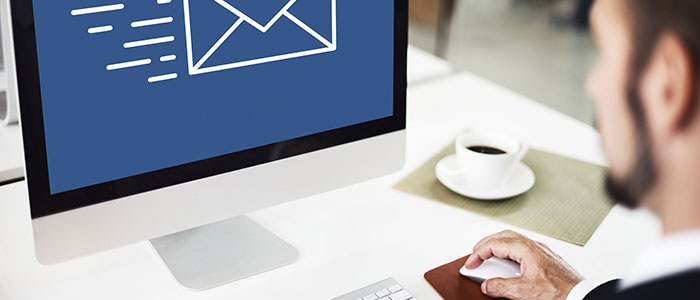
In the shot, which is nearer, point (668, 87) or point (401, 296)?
point (668, 87)

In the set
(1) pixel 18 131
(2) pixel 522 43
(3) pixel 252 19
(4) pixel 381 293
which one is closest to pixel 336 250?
(4) pixel 381 293

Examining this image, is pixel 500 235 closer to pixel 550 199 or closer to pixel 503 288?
pixel 503 288

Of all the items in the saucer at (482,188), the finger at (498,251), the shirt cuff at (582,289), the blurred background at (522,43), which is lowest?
the blurred background at (522,43)

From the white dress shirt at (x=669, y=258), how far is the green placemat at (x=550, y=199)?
552 mm

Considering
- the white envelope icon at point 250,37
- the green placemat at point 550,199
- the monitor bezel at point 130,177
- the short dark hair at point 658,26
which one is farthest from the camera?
the green placemat at point 550,199

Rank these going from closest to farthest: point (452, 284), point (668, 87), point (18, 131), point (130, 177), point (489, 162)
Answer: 1. point (668, 87)
2. point (130, 177)
3. point (452, 284)
4. point (489, 162)
5. point (18, 131)

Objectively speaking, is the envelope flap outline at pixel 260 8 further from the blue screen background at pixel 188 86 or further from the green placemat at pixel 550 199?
the green placemat at pixel 550 199

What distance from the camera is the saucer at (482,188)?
1.23 m

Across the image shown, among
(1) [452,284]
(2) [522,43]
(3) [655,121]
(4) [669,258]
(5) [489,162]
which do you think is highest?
(3) [655,121]

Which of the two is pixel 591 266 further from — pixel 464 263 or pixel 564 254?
pixel 464 263

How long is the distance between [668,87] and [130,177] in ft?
2.14

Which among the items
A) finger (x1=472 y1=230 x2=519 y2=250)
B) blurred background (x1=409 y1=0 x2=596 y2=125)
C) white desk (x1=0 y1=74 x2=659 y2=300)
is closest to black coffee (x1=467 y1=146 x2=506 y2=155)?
white desk (x1=0 y1=74 x2=659 y2=300)

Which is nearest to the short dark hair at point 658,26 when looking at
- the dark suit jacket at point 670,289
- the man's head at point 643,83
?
the man's head at point 643,83

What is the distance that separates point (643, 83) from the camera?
50 centimetres
